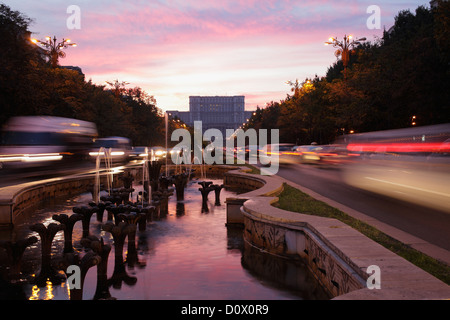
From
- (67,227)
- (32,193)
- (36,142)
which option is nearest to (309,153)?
(36,142)

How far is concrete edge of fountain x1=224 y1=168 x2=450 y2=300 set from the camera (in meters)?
4.40

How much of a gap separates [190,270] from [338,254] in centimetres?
257

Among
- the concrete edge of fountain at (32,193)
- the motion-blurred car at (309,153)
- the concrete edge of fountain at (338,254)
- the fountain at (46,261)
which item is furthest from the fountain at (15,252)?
the motion-blurred car at (309,153)

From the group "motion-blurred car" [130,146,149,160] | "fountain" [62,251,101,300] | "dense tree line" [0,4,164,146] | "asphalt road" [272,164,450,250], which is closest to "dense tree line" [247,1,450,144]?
"motion-blurred car" [130,146,149,160]

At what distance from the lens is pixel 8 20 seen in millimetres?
35188

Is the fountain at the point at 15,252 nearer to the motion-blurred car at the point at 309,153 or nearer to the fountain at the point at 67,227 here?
the fountain at the point at 67,227

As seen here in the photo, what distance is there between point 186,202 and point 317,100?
2061 inches

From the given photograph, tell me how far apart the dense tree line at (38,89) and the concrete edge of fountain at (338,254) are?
101 ft

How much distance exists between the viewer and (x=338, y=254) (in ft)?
19.3

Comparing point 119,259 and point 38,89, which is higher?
point 38,89

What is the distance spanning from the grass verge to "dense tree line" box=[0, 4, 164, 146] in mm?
27804

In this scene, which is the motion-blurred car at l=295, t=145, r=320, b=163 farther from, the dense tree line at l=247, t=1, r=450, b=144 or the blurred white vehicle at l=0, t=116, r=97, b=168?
the blurred white vehicle at l=0, t=116, r=97, b=168

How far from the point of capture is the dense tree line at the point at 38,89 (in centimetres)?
3459

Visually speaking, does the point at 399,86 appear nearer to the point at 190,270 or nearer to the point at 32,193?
the point at 32,193
